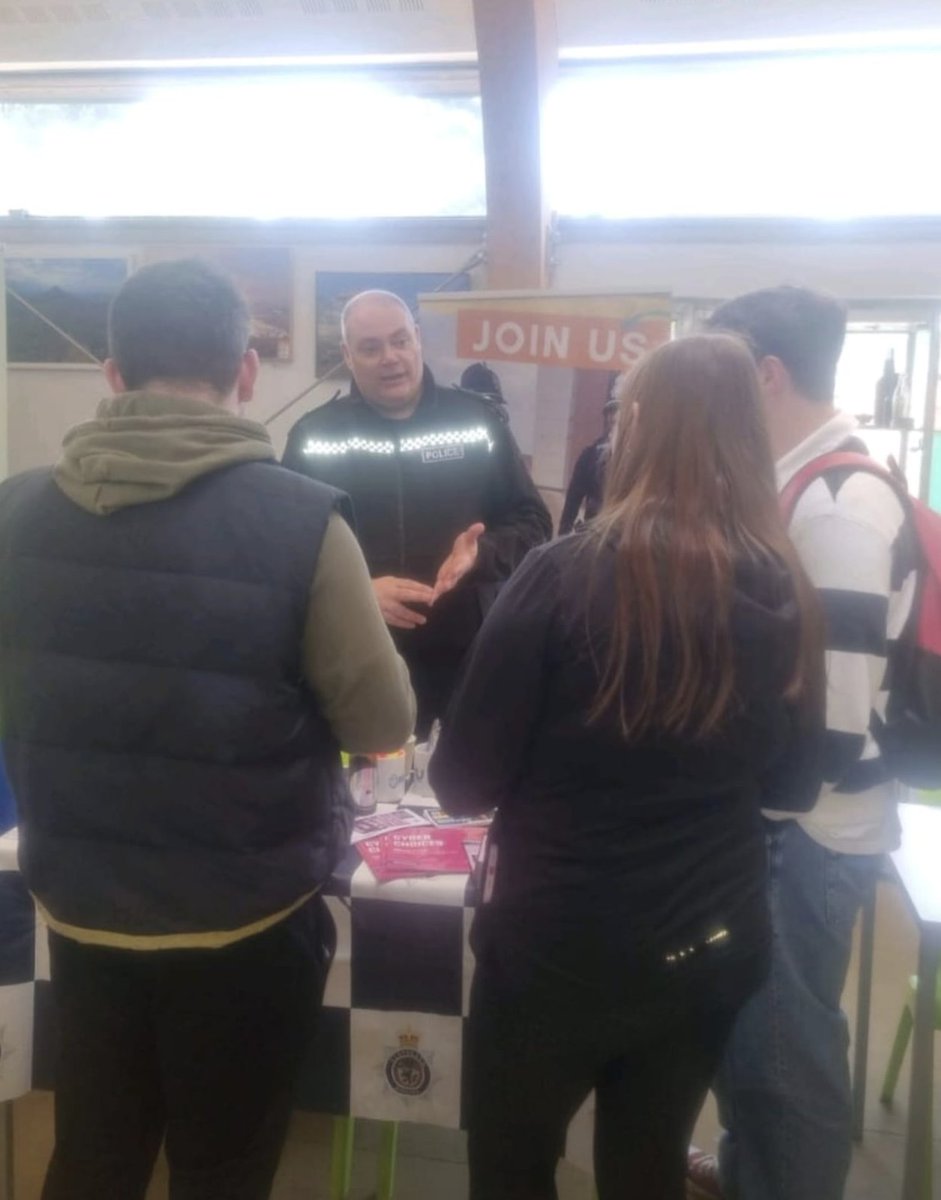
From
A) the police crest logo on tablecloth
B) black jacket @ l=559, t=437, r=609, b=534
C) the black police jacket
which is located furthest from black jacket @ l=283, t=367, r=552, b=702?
the police crest logo on tablecloth

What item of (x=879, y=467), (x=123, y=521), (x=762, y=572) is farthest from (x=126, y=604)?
(x=879, y=467)

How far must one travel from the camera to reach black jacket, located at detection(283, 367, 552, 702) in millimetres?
2312

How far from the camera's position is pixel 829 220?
329cm

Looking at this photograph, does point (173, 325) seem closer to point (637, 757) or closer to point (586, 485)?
point (637, 757)

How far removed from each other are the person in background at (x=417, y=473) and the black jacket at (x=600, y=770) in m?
1.20

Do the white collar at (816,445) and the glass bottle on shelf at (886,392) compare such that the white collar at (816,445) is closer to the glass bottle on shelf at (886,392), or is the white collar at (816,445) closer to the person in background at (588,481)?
the person in background at (588,481)

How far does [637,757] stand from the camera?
3.26ft

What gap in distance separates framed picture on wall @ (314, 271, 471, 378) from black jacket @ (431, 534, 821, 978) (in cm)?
275

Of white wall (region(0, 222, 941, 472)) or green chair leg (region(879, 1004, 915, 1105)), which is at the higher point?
white wall (region(0, 222, 941, 472))

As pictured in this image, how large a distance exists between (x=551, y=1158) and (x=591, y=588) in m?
0.66

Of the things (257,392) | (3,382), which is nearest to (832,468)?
(257,392)

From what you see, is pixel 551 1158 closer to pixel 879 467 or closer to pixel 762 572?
pixel 762 572

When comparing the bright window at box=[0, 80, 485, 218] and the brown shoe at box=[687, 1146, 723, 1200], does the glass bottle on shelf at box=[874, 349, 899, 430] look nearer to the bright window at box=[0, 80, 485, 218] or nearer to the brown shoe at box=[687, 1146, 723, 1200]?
the bright window at box=[0, 80, 485, 218]

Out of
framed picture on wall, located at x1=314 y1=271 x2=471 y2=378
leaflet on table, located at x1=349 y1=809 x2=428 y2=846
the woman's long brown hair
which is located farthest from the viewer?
framed picture on wall, located at x1=314 y1=271 x2=471 y2=378
